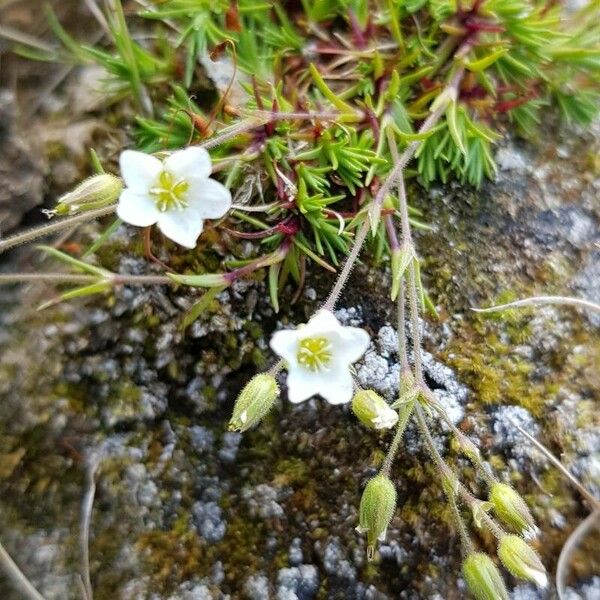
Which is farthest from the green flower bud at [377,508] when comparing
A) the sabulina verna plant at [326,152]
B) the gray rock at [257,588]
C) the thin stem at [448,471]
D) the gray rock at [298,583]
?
the gray rock at [257,588]

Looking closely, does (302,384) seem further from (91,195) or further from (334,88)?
(334,88)

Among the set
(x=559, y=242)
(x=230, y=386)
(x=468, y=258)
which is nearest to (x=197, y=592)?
(x=230, y=386)

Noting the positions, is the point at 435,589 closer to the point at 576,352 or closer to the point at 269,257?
the point at 576,352

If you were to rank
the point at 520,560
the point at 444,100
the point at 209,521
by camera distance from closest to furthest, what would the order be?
1. the point at 520,560
2. the point at 209,521
3. the point at 444,100

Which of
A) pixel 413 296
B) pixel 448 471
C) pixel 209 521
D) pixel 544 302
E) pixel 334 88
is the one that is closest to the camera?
pixel 448 471

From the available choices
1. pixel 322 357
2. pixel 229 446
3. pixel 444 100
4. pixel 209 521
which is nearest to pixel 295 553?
pixel 209 521

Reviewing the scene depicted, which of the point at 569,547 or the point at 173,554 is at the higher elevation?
the point at 569,547

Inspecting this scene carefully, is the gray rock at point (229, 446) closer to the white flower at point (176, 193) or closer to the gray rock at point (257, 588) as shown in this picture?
the gray rock at point (257, 588)
